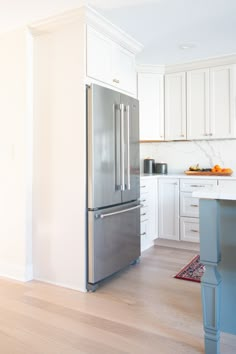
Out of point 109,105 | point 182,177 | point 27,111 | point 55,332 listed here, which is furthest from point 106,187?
point 182,177

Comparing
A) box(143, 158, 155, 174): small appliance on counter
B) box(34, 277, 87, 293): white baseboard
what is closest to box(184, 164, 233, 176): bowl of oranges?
box(143, 158, 155, 174): small appliance on counter

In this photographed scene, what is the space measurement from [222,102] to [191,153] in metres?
0.85

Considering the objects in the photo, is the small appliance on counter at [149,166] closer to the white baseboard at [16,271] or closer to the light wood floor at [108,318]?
the light wood floor at [108,318]

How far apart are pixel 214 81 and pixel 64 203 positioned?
2.60 m

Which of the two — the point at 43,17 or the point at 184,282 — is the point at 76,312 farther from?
the point at 43,17

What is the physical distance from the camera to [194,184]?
4000 mm

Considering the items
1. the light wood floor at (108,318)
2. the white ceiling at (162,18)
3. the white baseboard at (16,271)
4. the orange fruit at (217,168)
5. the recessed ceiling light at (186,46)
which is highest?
the recessed ceiling light at (186,46)

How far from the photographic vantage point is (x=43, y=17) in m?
2.80

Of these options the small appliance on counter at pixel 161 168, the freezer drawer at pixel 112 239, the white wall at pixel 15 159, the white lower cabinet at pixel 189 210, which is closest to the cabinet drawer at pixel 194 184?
the white lower cabinet at pixel 189 210

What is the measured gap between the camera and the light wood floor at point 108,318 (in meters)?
1.92

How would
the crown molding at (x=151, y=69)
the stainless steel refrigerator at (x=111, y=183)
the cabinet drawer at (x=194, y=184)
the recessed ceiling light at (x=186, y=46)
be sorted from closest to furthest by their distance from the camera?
the stainless steel refrigerator at (x=111, y=183)
the recessed ceiling light at (x=186, y=46)
the cabinet drawer at (x=194, y=184)
the crown molding at (x=151, y=69)

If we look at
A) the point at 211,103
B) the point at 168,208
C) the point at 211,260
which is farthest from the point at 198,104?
the point at 211,260

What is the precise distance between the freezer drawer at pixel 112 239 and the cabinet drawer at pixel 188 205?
2.79 ft

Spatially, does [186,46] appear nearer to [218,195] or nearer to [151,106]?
[151,106]
